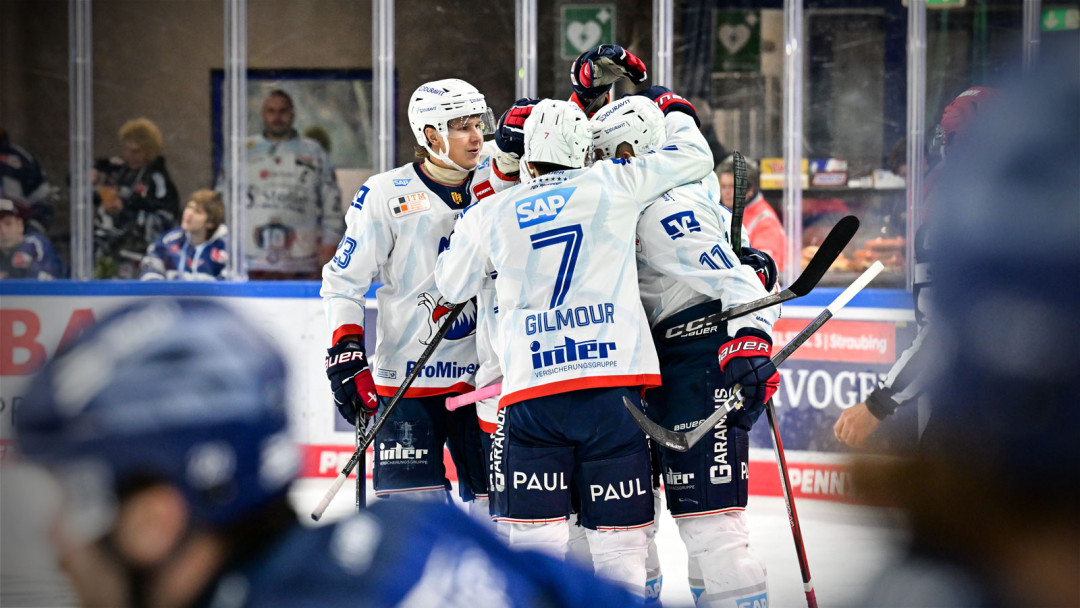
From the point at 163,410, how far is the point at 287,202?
4.92m

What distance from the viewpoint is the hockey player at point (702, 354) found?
2406mm

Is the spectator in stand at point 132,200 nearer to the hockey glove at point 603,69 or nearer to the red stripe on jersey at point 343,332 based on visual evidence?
the red stripe on jersey at point 343,332

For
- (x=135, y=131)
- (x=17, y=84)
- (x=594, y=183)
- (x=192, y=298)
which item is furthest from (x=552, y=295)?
(x=17, y=84)

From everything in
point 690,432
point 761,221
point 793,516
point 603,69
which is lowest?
point 793,516

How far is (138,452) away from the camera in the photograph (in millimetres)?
876

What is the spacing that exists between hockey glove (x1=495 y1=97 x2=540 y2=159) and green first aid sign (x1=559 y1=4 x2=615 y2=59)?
2.76m

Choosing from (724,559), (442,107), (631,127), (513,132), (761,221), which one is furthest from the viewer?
(761,221)

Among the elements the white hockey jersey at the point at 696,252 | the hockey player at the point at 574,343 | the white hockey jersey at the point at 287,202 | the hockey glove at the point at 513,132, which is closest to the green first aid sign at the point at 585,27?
the white hockey jersey at the point at 287,202

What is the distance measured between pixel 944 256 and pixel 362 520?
1.47 feet

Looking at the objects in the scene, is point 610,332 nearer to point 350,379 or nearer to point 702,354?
point 702,354

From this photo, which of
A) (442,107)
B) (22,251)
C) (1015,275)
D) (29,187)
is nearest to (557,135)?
(442,107)

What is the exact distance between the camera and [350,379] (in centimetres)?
286

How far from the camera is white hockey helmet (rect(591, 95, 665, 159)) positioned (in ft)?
8.38

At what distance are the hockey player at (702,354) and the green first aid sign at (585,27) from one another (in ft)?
9.41
